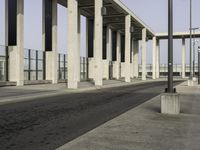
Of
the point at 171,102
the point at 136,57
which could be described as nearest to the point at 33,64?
the point at 171,102

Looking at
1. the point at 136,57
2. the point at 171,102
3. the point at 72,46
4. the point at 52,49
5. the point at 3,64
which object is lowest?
the point at 171,102

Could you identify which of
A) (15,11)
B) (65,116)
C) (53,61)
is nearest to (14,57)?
(15,11)

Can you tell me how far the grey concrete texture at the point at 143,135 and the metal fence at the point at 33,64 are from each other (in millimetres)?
29344

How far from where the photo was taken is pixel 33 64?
42.9 metres

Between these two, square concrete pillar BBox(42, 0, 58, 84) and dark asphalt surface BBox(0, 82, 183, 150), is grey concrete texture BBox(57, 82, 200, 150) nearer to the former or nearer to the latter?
dark asphalt surface BBox(0, 82, 183, 150)

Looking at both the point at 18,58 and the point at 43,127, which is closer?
the point at 43,127

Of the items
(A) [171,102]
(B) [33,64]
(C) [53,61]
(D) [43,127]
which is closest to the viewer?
(D) [43,127]

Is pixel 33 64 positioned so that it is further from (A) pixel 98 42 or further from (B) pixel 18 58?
(A) pixel 98 42

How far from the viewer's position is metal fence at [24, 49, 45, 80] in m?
41.2

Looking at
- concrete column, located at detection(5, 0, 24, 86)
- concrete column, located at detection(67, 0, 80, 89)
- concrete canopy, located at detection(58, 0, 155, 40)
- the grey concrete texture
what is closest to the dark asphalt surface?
the grey concrete texture

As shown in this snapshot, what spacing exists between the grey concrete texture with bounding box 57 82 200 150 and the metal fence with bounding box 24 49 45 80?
29.3m

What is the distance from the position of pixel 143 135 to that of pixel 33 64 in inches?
1360

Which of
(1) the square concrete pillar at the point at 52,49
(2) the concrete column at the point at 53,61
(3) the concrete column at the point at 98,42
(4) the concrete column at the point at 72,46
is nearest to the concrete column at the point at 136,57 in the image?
(1) the square concrete pillar at the point at 52,49

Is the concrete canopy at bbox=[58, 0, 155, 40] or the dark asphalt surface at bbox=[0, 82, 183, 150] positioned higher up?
the concrete canopy at bbox=[58, 0, 155, 40]
